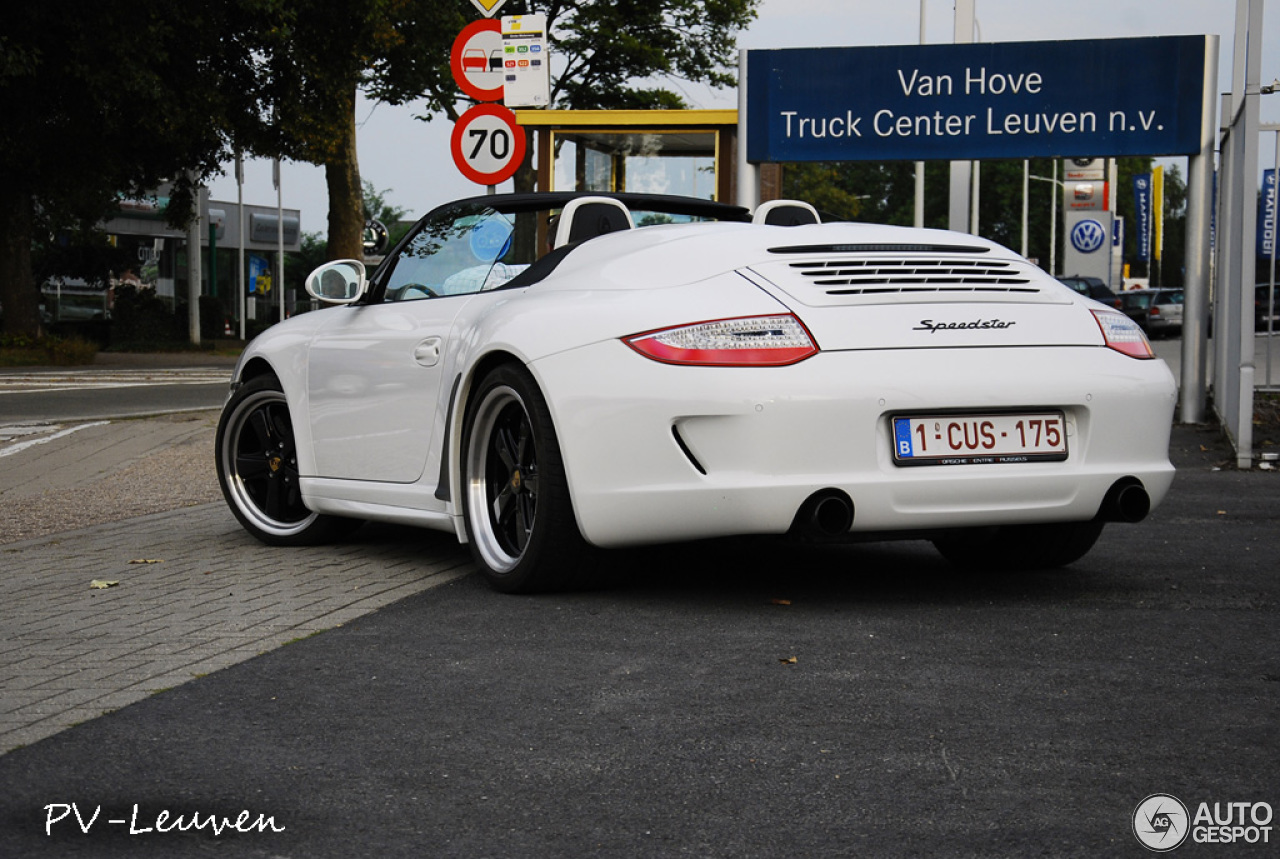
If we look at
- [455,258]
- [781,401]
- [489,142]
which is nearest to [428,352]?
[455,258]

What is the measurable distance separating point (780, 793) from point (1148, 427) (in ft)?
8.18

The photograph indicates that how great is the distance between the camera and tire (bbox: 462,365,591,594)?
5035 millimetres

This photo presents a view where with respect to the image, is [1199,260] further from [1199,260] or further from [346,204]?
[346,204]

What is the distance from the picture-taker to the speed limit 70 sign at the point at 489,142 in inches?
457

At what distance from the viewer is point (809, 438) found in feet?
15.4

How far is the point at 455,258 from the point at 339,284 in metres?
0.65

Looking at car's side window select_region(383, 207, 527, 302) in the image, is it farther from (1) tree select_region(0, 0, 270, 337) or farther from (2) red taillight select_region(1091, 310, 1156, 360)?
(1) tree select_region(0, 0, 270, 337)

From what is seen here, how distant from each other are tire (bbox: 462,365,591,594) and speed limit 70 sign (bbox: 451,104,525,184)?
635 centimetres

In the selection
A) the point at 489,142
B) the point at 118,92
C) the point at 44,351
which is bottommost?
the point at 44,351

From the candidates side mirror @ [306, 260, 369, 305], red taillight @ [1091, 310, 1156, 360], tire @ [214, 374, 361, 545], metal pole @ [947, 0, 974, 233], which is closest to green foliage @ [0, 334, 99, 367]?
metal pole @ [947, 0, 974, 233]

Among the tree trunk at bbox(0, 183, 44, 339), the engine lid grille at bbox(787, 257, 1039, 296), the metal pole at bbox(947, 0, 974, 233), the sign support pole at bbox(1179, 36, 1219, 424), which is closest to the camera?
the engine lid grille at bbox(787, 257, 1039, 296)

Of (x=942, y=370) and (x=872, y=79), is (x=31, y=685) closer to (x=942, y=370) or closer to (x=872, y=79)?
(x=942, y=370)

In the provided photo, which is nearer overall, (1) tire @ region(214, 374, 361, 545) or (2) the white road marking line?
(1) tire @ region(214, 374, 361, 545)

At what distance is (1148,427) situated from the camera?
201 inches
